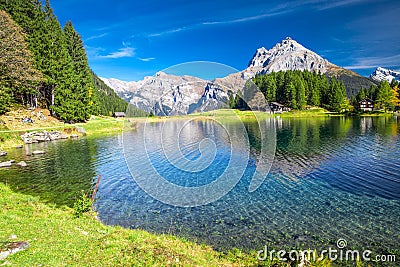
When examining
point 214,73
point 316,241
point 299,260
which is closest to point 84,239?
point 299,260

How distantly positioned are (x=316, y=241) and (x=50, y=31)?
70.7 m

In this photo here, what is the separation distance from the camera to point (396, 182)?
63.4 feet

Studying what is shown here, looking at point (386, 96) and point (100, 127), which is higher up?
point (386, 96)

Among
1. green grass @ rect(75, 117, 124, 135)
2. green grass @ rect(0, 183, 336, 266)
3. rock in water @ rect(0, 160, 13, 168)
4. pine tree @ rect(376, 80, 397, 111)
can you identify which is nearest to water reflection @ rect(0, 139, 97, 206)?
rock in water @ rect(0, 160, 13, 168)

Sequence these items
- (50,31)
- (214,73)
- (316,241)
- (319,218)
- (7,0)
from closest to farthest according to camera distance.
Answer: (214,73) → (316,241) → (319,218) → (7,0) → (50,31)

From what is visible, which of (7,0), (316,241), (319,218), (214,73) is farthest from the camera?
(7,0)

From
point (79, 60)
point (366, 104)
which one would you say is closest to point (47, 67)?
point (79, 60)

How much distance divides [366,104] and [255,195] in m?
125

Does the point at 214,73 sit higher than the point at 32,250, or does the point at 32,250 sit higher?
the point at 214,73

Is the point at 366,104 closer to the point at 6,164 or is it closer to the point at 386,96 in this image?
the point at 386,96

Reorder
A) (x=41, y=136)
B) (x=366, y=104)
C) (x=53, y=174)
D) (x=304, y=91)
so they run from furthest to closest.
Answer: (x=304, y=91) < (x=366, y=104) < (x=41, y=136) < (x=53, y=174)

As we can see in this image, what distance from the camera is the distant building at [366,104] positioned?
4528 inches

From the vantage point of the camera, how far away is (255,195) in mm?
17812

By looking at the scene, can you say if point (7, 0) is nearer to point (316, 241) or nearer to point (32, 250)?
point (32, 250)
